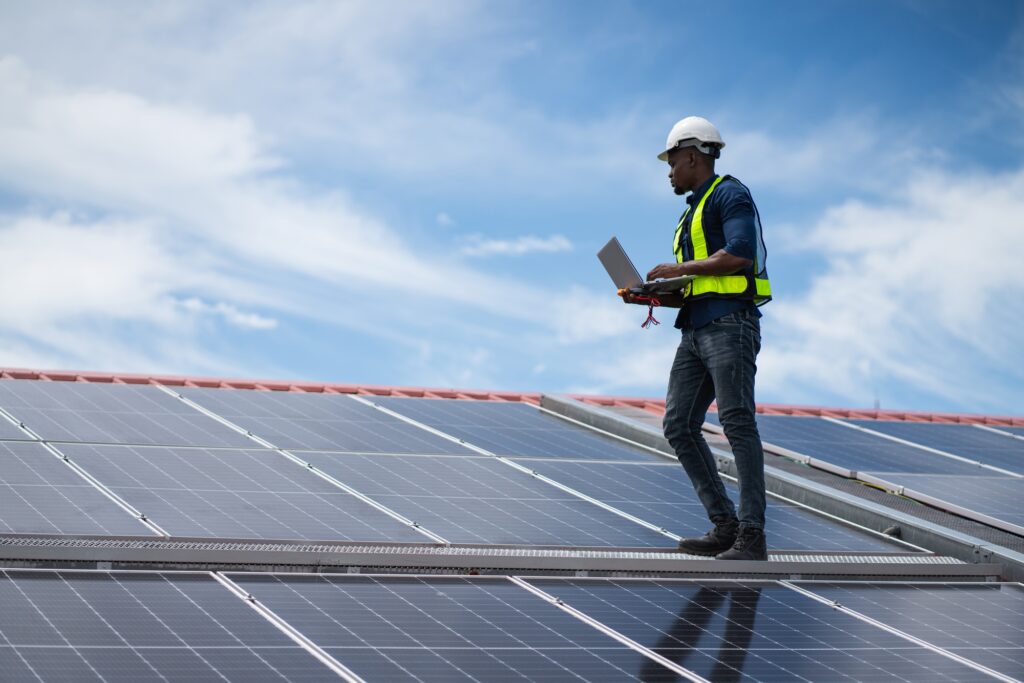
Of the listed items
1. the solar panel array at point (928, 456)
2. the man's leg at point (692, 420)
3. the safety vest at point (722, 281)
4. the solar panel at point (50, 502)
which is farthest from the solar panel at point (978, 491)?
the solar panel at point (50, 502)

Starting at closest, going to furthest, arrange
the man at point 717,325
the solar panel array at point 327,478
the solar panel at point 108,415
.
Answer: the solar panel array at point 327,478
the man at point 717,325
the solar panel at point 108,415

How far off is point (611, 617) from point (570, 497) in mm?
Result: 2608

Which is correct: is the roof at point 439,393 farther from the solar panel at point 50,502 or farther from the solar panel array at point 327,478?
the solar panel at point 50,502

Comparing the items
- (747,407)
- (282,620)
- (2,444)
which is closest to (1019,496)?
(747,407)

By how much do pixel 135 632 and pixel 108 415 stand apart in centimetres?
535

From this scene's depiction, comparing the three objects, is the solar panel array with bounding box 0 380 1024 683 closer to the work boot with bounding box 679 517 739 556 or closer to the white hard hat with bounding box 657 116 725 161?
the work boot with bounding box 679 517 739 556

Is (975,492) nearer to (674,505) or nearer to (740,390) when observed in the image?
(674,505)

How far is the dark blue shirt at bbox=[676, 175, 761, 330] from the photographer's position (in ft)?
28.9

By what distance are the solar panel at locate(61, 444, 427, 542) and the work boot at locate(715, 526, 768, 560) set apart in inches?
80.0

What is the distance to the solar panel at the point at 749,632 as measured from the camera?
7051 millimetres

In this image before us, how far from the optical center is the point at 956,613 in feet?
28.1

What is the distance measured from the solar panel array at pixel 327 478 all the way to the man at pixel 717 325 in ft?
1.79

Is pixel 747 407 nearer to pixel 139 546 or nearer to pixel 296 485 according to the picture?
pixel 296 485

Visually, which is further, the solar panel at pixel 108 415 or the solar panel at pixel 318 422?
the solar panel at pixel 318 422
